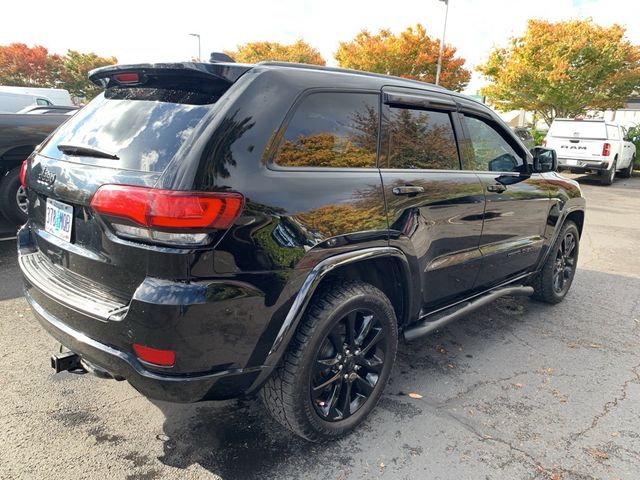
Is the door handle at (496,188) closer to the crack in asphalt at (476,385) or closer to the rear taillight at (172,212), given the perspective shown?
the crack in asphalt at (476,385)

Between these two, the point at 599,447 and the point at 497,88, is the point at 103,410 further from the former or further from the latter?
the point at 497,88

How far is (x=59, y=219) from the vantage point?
2.32 metres

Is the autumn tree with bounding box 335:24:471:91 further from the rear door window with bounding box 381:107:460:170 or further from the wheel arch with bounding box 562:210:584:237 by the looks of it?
the rear door window with bounding box 381:107:460:170

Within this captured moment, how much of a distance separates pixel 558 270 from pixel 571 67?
16.9m

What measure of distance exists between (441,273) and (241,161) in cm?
165

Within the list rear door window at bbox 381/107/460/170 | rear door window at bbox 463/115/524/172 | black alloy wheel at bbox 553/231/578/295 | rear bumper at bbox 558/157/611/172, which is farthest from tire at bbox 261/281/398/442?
rear bumper at bbox 558/157/611/172

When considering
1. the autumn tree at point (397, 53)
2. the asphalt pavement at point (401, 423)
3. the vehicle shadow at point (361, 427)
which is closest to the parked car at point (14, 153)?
the asphalt pavement at point (401, 423)

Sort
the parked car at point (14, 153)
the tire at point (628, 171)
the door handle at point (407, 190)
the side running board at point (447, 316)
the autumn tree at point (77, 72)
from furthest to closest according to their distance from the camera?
the autumn tree at point (77, 72) → the tire at point (628, 171) → the parked car at point (14, 153) → the side running board at point (447, 316) → the door handle at point (407, 190)

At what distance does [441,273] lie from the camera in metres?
3.11

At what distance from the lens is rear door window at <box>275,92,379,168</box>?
7.36ft

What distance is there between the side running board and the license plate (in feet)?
6.34

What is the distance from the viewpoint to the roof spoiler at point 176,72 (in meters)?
2.14

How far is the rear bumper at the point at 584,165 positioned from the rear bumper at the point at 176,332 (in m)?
14.9

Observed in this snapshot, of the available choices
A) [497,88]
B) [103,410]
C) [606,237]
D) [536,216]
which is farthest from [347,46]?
[103,410]
